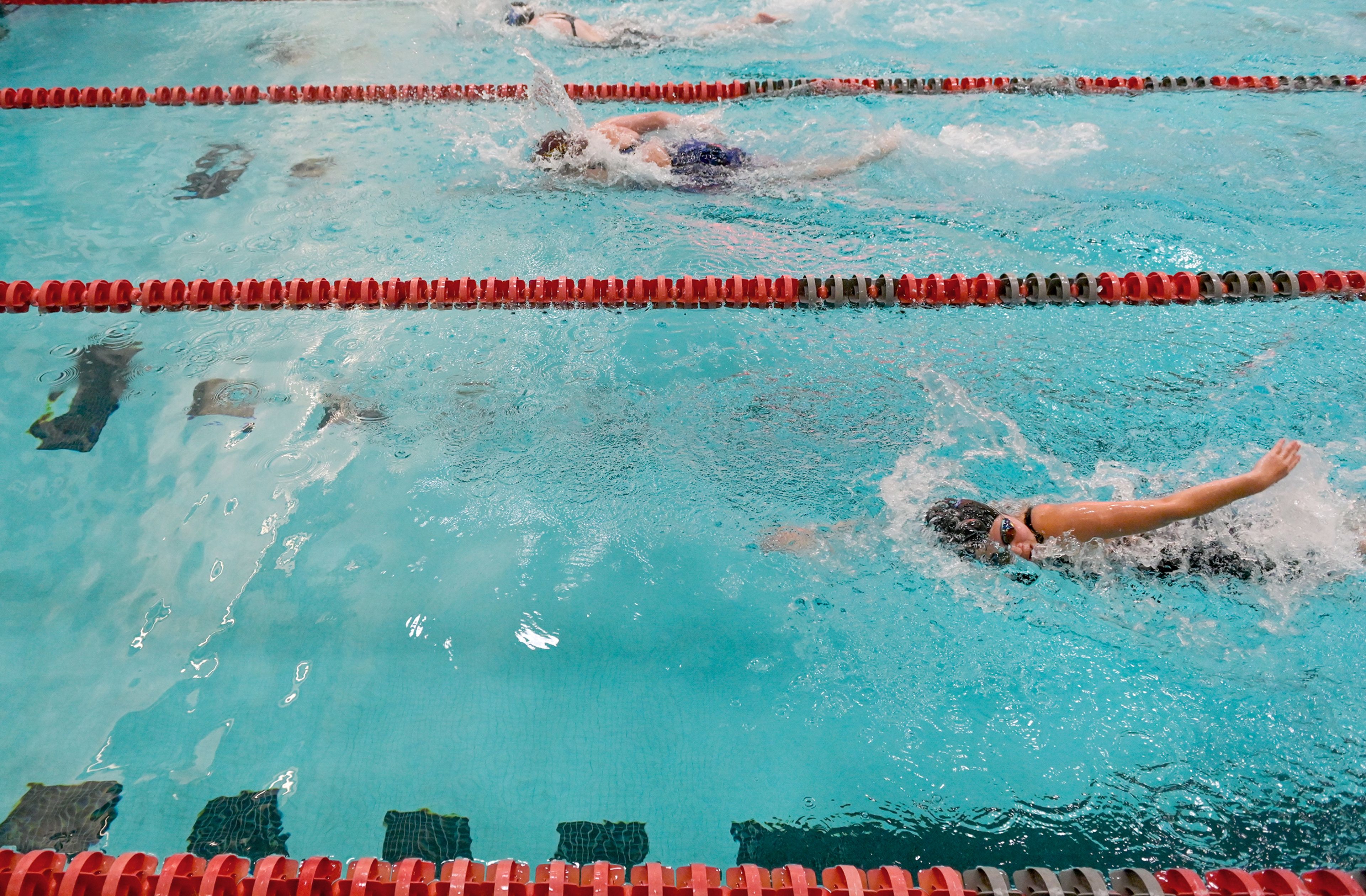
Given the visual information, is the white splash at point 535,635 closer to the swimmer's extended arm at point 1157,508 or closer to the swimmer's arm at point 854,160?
the swimmer's extended arm at point 1157,508

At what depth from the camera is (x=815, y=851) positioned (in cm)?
200

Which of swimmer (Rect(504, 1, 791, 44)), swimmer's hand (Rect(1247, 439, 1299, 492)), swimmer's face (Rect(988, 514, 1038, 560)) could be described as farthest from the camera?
swimmer (Rect(504, 1, 791, 44))

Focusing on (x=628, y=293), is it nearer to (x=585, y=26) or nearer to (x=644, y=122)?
(x=644, y=122)

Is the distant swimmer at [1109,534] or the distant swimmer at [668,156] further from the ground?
the distant swimmer at [668,156]

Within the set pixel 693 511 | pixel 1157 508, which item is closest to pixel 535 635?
pixel 693 511

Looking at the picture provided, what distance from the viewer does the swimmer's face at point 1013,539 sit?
8.61ft

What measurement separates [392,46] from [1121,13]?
19.6ft

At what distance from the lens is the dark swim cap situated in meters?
2.65

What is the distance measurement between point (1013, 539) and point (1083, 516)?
8.3 inches

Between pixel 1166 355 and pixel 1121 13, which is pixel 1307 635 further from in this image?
pixel 1121 13

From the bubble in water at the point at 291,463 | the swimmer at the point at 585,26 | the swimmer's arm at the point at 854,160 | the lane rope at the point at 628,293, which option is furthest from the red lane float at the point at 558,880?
the swimmer at the point at 585,26

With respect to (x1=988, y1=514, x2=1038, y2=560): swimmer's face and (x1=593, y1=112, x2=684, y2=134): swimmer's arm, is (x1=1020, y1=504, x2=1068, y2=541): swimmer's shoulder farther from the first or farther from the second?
(x1=593, y1=112, x2=684, y2=134): swimmer's arm

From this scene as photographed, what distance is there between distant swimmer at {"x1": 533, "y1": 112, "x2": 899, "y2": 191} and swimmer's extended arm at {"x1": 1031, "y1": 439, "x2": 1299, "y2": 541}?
8.96 ft

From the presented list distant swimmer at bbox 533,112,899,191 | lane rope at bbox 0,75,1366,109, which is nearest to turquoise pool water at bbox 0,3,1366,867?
distant swimmer at bbox 533,112,899,191
